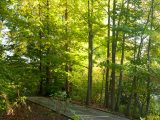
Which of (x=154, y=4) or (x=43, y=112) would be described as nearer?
(x=43, y=112)

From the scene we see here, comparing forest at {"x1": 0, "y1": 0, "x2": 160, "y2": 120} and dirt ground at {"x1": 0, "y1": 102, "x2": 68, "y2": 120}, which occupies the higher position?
forest at {"x1": 0, "y1": 0, "x2": 160, "y2": 120}

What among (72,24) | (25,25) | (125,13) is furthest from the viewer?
(72,24)

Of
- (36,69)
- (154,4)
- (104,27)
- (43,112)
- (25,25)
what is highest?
(154,4)

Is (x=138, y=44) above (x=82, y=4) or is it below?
below

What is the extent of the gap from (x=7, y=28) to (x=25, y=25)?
1.23 meters

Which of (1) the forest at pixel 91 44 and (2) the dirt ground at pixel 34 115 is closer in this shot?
(2) the dirt ground at pixel 34 115

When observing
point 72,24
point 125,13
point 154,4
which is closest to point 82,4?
point 72,24

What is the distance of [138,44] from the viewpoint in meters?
22.1

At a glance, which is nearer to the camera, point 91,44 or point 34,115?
point 34,115

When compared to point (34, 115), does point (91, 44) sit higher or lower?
higher

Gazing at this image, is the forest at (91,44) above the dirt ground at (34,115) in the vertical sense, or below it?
above

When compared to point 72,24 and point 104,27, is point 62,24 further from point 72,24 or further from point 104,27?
point 104,27

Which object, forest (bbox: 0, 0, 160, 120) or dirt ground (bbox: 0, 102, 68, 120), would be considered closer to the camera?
dirt ground (bbox: 0, 102, 68, 120)

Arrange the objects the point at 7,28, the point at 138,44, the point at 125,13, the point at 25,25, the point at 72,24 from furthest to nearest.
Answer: the point at 138,44, the point at 72,24, the point at 125,13, the point at 7,28, the point at 25,25
